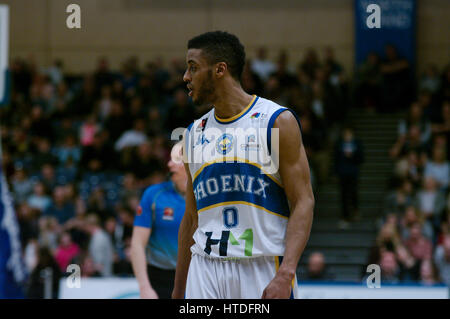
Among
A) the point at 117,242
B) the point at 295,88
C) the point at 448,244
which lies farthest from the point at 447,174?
the point at 117,242

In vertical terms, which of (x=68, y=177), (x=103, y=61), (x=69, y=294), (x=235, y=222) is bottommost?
(x=69, y=294)

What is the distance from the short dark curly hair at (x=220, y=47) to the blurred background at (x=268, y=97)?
19.0 ft

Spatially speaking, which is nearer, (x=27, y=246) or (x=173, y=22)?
(x=27, y=246)

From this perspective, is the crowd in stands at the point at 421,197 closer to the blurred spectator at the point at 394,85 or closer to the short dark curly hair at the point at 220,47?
the blurred spectator at the point at 394,85

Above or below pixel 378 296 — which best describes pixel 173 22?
above

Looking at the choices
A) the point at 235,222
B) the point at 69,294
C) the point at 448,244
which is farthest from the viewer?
the point at 448,244

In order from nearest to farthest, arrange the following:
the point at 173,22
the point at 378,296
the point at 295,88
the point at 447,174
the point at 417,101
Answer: the point at 378,296 < the point at 447,174 < the point at 295,88 < the point at 417,101 < the point at 173,22

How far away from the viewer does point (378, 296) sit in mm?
9633

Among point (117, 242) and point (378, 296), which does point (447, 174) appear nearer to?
point (378, 296)

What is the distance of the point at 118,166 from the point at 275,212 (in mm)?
10814

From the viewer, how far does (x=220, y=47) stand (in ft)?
14.2

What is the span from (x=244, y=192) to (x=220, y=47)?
32.7 inches

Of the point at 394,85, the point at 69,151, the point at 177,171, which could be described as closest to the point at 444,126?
the point at 394,85

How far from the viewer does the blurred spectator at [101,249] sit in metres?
11.9
